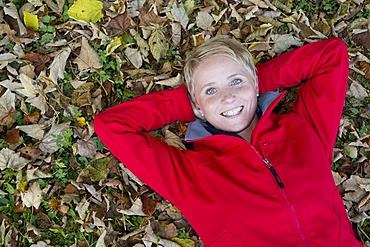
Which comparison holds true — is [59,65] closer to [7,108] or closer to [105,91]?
[105,91]

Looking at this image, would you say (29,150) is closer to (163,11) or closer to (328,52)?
(163,11)

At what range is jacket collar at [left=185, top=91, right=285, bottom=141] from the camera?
3.20m

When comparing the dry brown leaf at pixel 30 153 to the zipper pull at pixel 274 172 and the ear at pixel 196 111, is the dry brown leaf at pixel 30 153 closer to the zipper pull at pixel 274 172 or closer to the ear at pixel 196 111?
the ear at pixel 196 111

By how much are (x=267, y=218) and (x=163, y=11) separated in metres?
1.88

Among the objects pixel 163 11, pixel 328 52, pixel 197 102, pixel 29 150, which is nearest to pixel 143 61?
pixel 163 11

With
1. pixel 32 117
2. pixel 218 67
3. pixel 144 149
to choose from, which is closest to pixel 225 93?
pixel 218 67

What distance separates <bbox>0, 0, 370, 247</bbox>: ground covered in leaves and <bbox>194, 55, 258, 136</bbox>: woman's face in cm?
51

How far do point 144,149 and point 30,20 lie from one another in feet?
4.73

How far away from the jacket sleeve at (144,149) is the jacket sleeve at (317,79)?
85 centimetres

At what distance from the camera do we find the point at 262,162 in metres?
3.00

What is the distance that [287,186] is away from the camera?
2.98 metres

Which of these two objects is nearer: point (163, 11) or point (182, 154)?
point (182, 154)

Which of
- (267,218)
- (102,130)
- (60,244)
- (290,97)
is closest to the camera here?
(267,218)

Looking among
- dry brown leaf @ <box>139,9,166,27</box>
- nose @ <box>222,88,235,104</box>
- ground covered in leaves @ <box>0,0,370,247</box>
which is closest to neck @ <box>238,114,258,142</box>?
nose @ <box>222,88,235,104</box>
